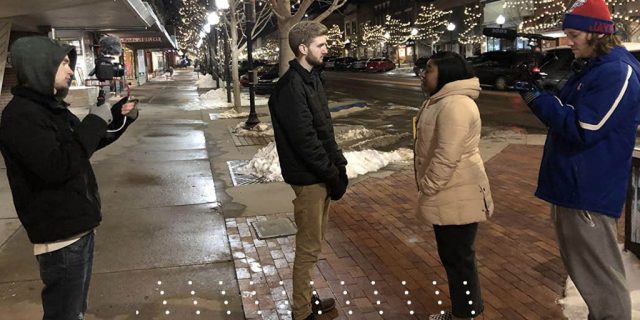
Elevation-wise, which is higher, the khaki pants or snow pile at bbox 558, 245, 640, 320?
the khaki pants

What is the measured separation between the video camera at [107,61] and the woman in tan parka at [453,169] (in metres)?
1.89

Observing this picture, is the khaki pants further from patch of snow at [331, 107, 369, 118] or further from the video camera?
patch of snow at [331, 107, 369, 118]

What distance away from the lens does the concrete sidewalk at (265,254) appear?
161 inches

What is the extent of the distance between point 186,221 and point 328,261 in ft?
6.71

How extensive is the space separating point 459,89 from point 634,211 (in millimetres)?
1982

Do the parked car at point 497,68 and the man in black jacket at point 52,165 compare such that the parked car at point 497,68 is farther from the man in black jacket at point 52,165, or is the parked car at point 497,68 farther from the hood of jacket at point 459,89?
the man in black jacket at point 52,165

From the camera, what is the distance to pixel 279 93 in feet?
11.4

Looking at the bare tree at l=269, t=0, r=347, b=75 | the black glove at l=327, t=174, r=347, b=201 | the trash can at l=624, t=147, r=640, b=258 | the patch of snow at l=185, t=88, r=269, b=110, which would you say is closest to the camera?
the black glove at l=327, t=174, r=347, b=201

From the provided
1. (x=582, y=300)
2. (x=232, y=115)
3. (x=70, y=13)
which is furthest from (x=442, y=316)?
(x=70, y=13)

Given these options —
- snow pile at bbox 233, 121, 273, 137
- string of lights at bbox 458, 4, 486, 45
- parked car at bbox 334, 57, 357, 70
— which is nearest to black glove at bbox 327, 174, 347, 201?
snow pile at bbox 233, 121, 273, 137

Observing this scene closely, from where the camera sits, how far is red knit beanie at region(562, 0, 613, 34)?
9.01 ft

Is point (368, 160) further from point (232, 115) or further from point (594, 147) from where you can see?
point (232, 115)

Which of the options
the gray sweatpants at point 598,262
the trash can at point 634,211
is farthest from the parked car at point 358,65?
the gray sweatpants at point 598,262

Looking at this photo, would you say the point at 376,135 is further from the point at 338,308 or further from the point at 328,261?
the point at 338,308
